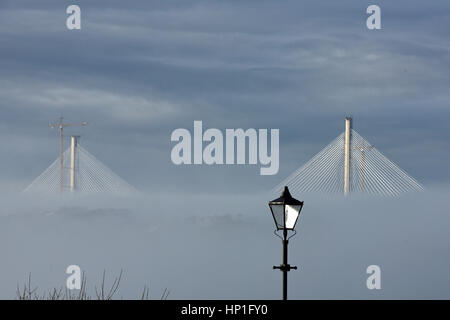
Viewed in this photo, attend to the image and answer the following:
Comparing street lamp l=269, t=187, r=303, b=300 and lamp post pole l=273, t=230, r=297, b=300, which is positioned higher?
street lamp l=269, t=187, r=303, b=300

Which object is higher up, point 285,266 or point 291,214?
point 291,214

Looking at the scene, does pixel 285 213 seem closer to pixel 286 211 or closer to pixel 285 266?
pixel 286 211

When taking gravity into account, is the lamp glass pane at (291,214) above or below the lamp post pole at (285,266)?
above

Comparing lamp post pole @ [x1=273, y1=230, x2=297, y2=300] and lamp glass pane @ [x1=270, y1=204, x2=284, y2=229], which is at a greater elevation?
lamp glass pane @ [x1=270, y1=204, x2=284, y2=229]

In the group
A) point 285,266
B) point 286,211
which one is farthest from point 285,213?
point 285,266

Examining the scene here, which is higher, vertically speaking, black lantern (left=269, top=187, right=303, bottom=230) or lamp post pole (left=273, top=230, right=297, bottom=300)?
black lantern (left=269, top=187, right=303, bottom=230)

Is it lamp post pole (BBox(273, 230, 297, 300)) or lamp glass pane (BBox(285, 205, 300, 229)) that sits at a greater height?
lamp glass pane (BBox(285, 205, 300, 229))

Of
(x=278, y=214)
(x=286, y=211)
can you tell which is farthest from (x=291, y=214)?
(x=278, y=214)
